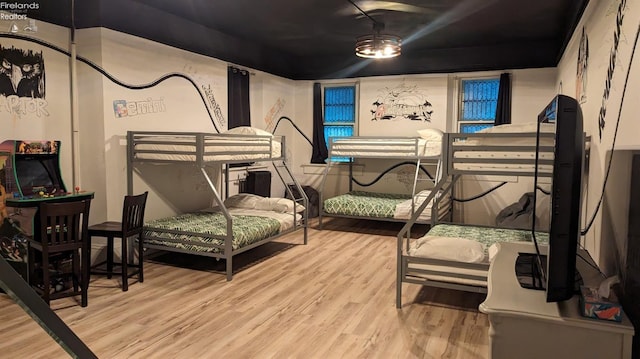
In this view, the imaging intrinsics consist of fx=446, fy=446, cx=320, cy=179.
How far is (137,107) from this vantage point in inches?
178

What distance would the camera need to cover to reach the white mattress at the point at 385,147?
5.88 m

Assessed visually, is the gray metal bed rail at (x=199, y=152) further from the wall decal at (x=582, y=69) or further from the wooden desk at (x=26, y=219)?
the wall decal at (x=582, y=69)

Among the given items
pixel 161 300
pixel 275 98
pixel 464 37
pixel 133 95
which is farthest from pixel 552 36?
pixel 161 300

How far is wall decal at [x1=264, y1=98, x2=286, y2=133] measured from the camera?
6.80 meters

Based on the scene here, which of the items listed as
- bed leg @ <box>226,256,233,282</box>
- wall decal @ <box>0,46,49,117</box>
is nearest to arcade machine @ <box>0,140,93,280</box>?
wall decal @ <box>0,46,49,117</box>

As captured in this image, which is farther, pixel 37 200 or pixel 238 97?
pixel 238 97

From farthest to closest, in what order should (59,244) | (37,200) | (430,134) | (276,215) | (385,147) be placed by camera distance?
(430,134) → (385,147) → (276,215) → (37,200) → (59,244)

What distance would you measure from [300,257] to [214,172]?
1.66 m

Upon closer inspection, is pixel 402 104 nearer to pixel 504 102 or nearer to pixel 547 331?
pixel 504 102

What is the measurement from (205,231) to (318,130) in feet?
11.9

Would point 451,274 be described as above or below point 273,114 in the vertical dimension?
below

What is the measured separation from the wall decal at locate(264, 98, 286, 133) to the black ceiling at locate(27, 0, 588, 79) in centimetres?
47
